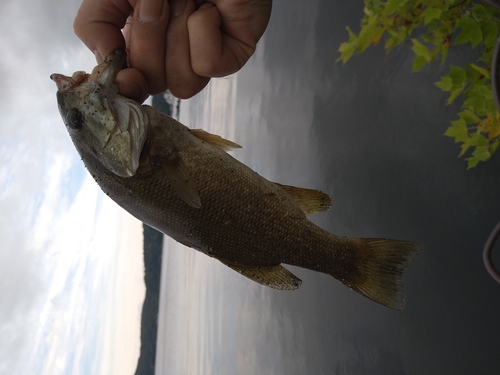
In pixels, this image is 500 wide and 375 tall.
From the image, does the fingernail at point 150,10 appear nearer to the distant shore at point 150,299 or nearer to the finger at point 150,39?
the finger at point 150,39

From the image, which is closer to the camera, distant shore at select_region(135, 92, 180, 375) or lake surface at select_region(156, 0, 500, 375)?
lake surface at select_region(156, 0, 500, 375)

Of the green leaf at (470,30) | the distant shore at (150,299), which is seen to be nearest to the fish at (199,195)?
the green leaf at (470,30)

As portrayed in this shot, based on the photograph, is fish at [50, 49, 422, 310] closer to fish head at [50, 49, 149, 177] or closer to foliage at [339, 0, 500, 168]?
fish head at [50, 49, 149, 177]

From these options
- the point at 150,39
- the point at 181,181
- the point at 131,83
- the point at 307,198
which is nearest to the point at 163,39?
the point at 150,39

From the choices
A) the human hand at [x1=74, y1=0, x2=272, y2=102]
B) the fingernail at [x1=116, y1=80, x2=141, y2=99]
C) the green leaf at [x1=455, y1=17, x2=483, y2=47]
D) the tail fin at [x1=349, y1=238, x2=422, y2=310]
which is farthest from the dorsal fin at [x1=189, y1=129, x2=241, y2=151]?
the green leaf at [x1=455, y1=17, x2=483, y2=47]

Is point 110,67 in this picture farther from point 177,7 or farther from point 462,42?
point 462,42

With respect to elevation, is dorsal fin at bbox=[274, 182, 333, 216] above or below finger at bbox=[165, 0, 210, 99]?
below

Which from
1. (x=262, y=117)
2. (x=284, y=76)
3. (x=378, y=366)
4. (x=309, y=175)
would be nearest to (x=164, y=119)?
(x=378, y=366)
